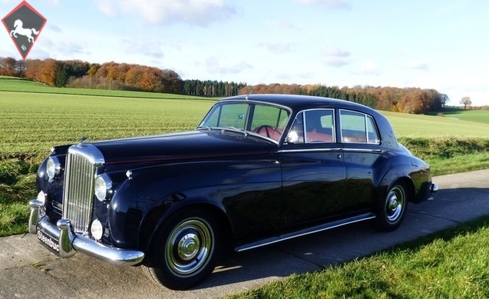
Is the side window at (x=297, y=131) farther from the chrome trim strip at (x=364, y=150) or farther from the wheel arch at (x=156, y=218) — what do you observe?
the wheel arch at (x=156, y=218)

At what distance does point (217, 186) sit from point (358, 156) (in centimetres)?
231

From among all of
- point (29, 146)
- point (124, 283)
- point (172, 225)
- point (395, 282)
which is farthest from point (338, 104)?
point (29, 146)

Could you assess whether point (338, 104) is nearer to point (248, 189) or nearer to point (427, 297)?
point (248, 189)

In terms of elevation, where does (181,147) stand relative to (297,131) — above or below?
below

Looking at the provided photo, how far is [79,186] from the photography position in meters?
4.05

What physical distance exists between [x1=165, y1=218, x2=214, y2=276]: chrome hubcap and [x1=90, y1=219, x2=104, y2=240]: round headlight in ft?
1.83

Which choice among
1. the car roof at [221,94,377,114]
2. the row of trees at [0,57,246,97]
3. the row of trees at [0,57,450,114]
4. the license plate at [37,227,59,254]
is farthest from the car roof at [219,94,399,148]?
the row of trees at [0,57,246,97]

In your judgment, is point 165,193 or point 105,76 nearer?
point 165,193

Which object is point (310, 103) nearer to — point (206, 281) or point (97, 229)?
point (206, 281)

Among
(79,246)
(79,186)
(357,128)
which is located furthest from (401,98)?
(79,246)

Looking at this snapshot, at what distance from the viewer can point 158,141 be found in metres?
4.38

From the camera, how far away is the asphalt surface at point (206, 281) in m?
3.84

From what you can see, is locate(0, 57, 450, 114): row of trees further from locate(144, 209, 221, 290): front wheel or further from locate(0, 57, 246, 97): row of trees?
locate(144, 209, 221, 290): front wheel
